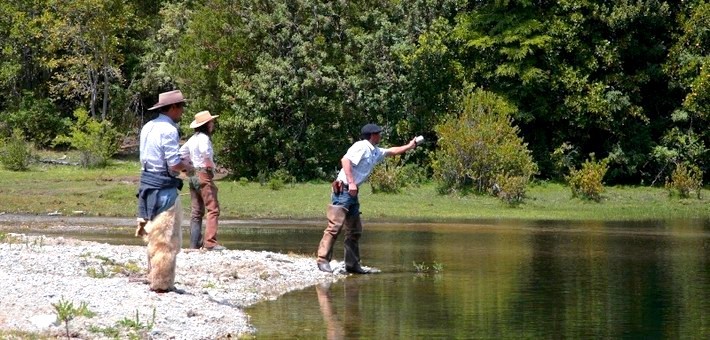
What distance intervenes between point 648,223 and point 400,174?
954 centimetres

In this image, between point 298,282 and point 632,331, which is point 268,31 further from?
point 632,331

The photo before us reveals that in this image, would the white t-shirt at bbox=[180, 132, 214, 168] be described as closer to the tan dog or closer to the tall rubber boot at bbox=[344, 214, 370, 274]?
the tall rubber boot at bbox=[344, 214, 370, 274]

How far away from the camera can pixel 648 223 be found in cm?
3064

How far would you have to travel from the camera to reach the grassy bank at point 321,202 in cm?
3155

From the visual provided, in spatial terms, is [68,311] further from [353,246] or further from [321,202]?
[321,202]

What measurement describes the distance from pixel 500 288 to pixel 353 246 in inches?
97.4

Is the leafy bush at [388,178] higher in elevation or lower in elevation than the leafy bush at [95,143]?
lower

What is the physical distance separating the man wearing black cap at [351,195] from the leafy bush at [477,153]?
18861 mm

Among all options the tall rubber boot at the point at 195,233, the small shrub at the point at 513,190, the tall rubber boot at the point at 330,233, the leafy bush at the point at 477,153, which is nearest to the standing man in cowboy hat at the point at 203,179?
the tall rubber boot at the point at 195,233

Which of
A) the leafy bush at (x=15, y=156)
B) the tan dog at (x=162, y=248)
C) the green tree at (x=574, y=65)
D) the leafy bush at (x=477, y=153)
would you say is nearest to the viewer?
the tan dog at (x=162, y=248)

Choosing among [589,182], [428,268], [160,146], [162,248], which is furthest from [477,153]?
[162,248]

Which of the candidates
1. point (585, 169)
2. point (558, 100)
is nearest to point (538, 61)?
point (558, 100)

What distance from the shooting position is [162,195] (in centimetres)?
1402

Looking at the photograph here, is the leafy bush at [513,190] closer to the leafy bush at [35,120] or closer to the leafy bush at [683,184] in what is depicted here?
the leafy bush at [683,184]
